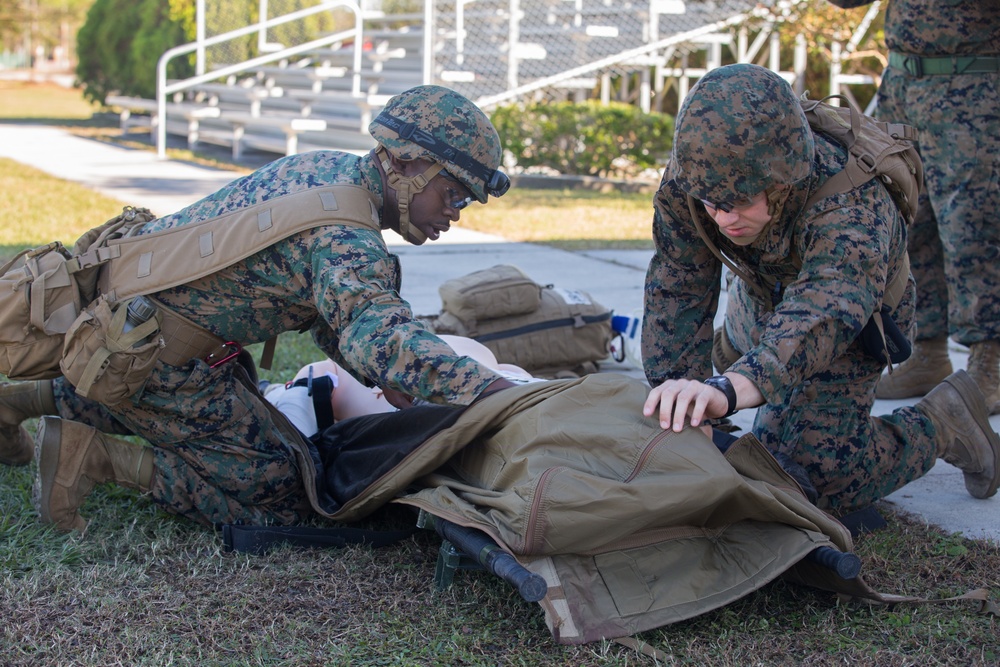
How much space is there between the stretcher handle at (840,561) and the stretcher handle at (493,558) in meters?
0.68

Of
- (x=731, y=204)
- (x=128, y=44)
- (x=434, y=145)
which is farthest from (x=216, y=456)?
(x=128, y=44)

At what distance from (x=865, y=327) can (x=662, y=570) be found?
1007mm

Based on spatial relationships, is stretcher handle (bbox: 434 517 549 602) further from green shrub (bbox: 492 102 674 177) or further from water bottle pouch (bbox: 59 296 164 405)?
green shrub (bbox: 492 102 674 177)

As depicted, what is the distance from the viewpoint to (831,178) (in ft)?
9.94

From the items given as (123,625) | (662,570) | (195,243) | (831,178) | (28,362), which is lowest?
(123,625)

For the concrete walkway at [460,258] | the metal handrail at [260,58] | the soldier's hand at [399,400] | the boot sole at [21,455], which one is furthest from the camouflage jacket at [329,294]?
the metal handrail at [260,58]

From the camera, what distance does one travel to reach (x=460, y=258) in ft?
25.9

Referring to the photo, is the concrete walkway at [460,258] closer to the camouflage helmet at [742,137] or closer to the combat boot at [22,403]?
the camouflage helmet at [742,137]

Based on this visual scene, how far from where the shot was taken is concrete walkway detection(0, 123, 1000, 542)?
3.63 meters

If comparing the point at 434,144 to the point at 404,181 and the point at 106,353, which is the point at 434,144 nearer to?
the point at 404,181

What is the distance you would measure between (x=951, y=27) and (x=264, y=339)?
9.76ft

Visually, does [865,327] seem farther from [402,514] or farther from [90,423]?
[90,423]

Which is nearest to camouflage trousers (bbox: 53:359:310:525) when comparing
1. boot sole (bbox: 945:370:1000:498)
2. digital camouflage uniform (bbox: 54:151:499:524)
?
digital camouflage uniform (bbox: 54:151:499:524)

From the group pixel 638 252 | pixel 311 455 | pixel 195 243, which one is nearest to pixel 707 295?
pixel 311 455
